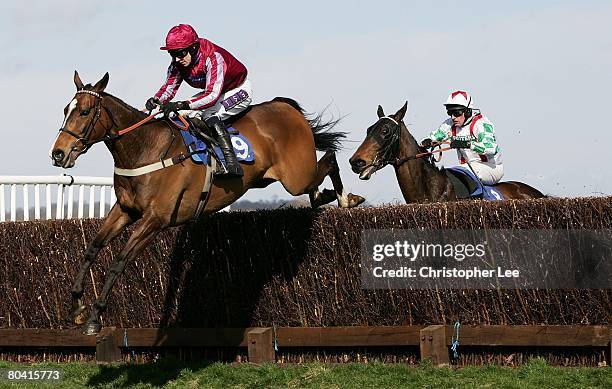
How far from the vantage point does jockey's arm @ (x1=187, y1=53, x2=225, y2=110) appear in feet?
28.1

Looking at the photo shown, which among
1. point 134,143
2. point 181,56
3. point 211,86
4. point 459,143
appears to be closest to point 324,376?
point 134,143

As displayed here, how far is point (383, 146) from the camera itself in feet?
34.5

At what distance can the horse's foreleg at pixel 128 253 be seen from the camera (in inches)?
308

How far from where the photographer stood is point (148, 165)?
832 cm

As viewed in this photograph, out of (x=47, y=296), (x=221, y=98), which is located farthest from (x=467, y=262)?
(x=47, y=296)

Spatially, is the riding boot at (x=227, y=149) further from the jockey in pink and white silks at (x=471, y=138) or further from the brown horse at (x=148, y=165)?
the jockey in pink and white silks at (x=471, y=138)

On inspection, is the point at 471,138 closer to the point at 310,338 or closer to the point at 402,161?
the point at 402,161

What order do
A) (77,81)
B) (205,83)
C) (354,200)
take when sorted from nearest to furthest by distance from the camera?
(77,81) < (205,83) < (354,200)

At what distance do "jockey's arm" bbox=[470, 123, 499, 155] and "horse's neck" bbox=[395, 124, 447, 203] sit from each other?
2.24 feet

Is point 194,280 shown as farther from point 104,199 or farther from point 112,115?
point 104,199

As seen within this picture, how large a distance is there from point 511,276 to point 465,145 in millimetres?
2981

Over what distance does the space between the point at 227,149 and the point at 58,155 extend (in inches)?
56.7

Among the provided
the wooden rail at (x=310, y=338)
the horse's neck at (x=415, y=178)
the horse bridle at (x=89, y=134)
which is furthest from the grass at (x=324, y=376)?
the horse's neck at (x=415, y=178)

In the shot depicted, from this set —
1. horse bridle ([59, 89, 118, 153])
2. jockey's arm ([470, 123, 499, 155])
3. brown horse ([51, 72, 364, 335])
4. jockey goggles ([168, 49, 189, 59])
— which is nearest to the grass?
brown horse ([51, 72, 364, 335])
